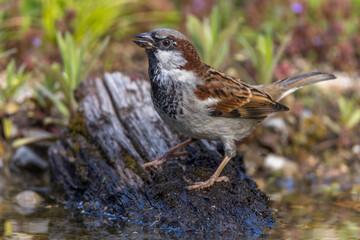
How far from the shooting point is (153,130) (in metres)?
5.62

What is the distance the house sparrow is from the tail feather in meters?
0.78

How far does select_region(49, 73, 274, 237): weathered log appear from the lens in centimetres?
439

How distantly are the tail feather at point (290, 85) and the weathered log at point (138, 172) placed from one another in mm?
877

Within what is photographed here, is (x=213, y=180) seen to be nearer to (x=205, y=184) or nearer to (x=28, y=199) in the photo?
(x=205, y=184)

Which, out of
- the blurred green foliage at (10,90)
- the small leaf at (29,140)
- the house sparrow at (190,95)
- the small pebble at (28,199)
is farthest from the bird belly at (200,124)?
the blurred green foliage at (10,90)

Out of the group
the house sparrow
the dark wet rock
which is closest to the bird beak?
the house sparrow

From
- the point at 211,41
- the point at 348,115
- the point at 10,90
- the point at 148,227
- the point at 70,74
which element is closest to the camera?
the point at 148,227

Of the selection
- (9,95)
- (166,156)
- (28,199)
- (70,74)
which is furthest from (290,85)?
(9,95)

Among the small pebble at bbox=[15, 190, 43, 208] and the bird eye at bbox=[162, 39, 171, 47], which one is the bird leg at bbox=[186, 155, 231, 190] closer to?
the bird eye at bbox=[162, 39, 171, 47]

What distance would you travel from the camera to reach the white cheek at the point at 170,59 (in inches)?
184

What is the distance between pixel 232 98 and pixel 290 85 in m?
1.13

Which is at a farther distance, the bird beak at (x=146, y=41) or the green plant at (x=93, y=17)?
the green plant at (x=93, y=17)

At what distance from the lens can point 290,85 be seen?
5.92 meters

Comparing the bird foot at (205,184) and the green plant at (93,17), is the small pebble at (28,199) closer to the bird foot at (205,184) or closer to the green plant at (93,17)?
the bird foot at (205,184)
